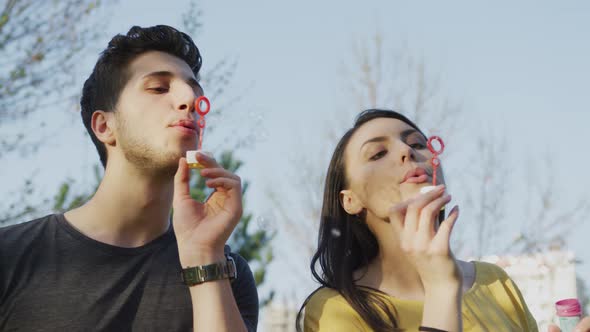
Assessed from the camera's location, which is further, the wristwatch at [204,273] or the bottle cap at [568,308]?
the bottle cap at [568,308]

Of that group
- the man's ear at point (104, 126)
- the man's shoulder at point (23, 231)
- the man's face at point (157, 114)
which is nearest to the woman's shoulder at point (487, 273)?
the man's face at point (157, 114)

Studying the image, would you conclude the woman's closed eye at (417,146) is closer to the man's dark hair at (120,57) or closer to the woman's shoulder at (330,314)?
the woman's shoulder at (330,314)

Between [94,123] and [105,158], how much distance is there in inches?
5.5

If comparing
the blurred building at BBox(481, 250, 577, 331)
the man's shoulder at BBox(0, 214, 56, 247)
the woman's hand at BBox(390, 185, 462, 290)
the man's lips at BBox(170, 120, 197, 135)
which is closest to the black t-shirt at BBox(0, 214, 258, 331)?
the man's shoulder at BBox(0, 214, 56, 247)

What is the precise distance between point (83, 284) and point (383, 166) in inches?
44.6

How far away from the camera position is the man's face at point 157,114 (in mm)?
2570

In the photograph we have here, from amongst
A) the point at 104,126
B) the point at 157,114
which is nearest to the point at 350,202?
the point at 157,114

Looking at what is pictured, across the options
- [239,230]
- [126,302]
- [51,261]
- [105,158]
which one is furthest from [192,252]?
[239,230]

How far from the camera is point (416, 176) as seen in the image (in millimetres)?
2740

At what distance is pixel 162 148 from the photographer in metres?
2.57

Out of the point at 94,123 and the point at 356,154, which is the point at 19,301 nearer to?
the point at 94,123

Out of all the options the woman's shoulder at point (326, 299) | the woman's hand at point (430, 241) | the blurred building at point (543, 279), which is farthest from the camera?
the blurred building at point (543, 279)

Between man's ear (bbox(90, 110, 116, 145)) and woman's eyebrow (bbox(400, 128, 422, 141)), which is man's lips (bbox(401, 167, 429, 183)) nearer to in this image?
woman's eyebrow (bbox(400, 128, 422, 141))

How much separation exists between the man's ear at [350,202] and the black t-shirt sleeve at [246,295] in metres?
0.49
